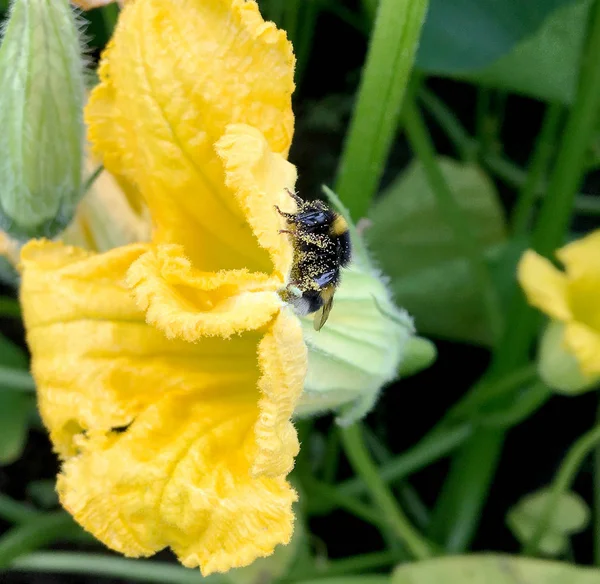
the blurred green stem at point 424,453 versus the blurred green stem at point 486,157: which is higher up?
the blurred green stem at point 486,157

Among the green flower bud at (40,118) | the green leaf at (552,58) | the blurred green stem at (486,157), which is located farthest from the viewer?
the blurred green stem at (486,157)

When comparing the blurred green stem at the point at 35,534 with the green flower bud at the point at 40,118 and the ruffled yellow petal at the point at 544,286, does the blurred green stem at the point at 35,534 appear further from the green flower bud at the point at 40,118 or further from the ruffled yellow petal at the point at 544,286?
the ruffled yellow petal at the point at 544,286

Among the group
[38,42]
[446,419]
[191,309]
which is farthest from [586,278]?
[38,42]

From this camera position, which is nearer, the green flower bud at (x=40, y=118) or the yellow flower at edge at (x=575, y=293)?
the green flower bud at (x=40, y=118)

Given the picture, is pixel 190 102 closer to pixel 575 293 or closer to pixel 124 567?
pixel 575 293

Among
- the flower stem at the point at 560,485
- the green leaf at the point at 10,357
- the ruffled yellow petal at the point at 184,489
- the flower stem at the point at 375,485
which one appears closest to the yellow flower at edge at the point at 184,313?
the ruffled yellow petal at the point at 184,489

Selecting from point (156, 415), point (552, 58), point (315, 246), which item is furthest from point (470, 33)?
point (156, 415)

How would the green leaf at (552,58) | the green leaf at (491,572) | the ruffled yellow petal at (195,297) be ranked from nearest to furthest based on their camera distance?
the ruffled yellow petal at (195,297) < the green leaf at (491,572) < the green leaf at (552,58)
